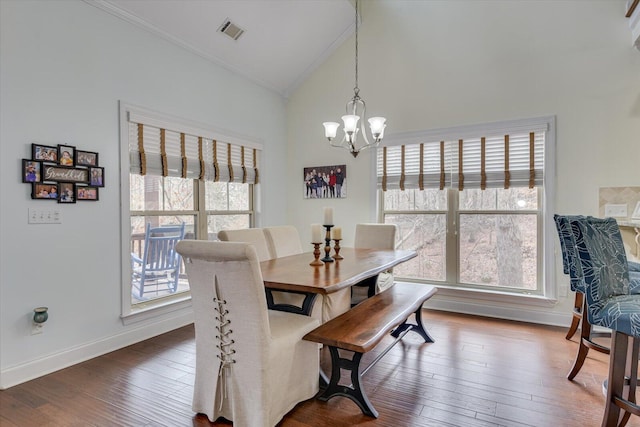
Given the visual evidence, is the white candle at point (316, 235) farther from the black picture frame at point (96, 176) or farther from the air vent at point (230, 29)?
the air vent at point (230, 29)

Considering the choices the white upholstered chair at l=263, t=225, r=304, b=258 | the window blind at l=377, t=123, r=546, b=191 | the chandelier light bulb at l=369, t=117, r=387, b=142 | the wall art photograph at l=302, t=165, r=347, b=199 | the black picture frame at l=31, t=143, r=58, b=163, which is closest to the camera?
the black picture frame at l=31, t=143, r=58, b=163

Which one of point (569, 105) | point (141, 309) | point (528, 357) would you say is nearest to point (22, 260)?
point (141, 309)

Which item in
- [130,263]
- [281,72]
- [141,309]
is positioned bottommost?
[141,309]

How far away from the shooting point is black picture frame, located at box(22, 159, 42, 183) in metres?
2.52

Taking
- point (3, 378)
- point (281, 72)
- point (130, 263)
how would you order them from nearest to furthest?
1. point (3, 378)
2. point (130, 263)
3. point (281, 72)

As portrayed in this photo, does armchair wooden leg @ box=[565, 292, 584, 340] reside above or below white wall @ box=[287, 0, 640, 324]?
below

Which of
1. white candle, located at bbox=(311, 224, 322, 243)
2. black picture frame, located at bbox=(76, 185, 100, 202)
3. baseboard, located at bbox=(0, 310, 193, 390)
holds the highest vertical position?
black picture frame, located at bbox=(76, 185, 100, 202)

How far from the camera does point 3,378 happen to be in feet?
7.88

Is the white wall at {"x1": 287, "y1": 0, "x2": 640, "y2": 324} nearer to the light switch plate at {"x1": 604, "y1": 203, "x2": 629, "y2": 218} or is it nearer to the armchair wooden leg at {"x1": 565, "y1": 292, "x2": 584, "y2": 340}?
the light switch plate at {"x1": 604, "y1": 203, "x2": 629, "y2": 218}

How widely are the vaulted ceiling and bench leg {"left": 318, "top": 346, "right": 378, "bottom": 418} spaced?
10.8 ft

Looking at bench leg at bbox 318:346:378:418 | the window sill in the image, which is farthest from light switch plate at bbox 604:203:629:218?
the window sill

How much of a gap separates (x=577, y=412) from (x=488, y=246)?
2.20 meters

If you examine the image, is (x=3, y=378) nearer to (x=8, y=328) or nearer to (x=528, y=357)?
(x=8, y=328)

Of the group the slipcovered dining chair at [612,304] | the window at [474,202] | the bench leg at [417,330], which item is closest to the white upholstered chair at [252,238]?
the bench leg at [417,330]
